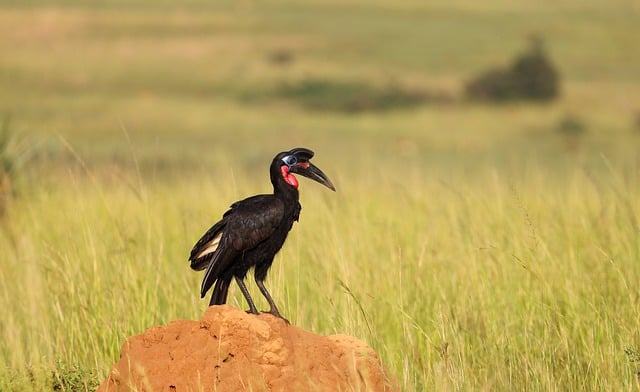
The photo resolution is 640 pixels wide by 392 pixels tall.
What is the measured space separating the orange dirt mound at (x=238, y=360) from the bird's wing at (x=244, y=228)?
263mm

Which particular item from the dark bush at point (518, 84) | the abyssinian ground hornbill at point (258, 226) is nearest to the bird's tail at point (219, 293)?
the abyssinian ground hornbill at point (258, 226)

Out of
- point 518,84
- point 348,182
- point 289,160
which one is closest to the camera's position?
point 289,160

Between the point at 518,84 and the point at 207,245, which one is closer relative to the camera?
the point at 207,245

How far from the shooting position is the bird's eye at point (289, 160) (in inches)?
206

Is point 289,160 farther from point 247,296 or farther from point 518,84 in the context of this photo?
point 518,84

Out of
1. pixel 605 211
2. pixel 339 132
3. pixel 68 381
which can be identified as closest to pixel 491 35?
pixel 339 132

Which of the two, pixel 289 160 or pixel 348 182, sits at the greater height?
pixel 348 182

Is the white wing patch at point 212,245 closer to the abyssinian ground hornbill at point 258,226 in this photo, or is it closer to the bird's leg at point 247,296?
the abyssinian ground hornbill at point 258,226

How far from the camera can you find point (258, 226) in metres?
5.30

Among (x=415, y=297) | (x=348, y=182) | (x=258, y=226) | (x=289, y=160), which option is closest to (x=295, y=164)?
(x=289, y=160)

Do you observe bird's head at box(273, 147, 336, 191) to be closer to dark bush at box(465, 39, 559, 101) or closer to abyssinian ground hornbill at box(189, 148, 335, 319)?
abyssinian ground hornbill at box(189, 148, 335, 319)

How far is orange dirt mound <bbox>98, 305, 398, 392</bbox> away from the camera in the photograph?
199 inches

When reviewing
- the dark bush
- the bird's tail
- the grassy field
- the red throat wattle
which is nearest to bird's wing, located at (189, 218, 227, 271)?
the bird's tail

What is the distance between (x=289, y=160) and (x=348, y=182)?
8.06 metres
